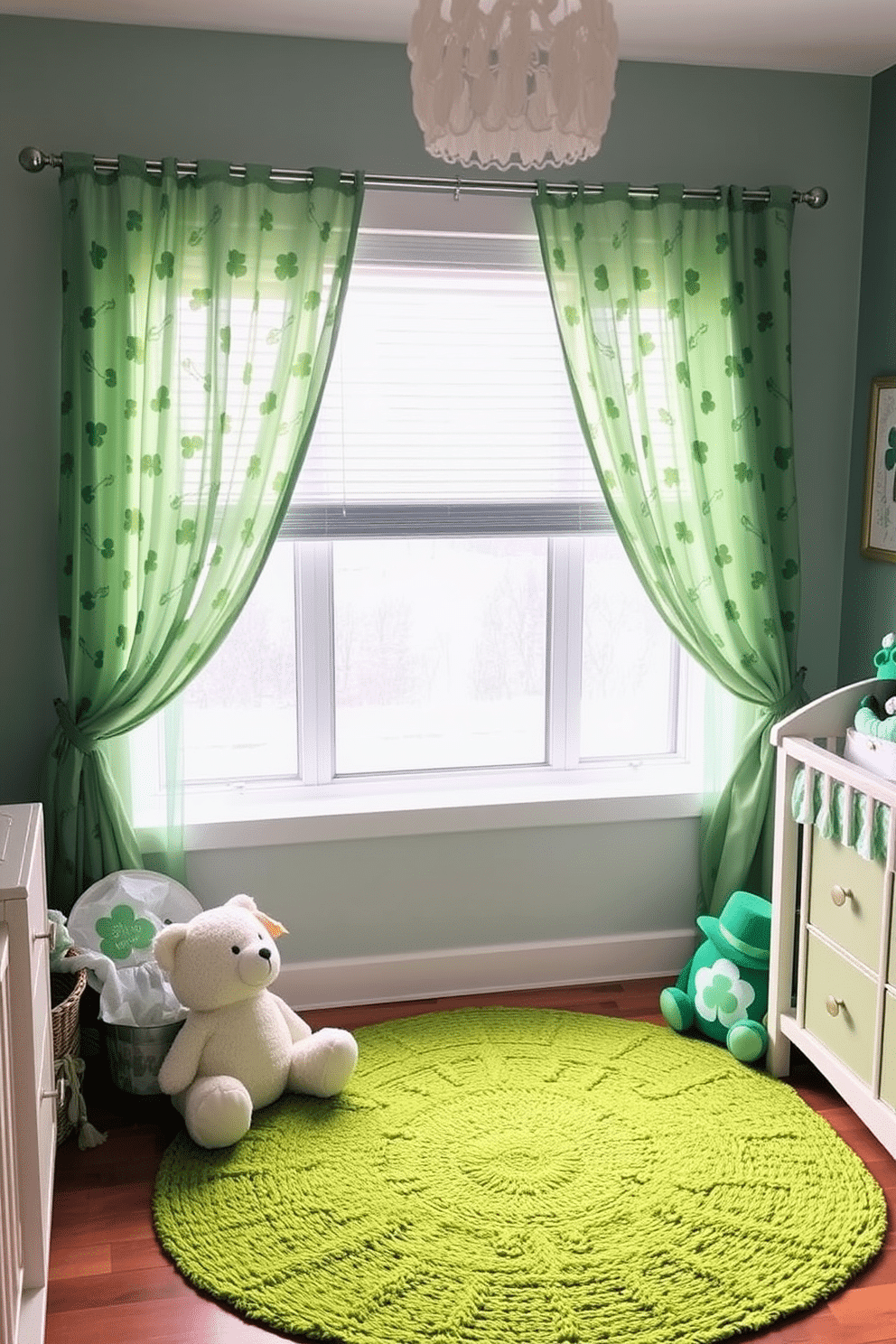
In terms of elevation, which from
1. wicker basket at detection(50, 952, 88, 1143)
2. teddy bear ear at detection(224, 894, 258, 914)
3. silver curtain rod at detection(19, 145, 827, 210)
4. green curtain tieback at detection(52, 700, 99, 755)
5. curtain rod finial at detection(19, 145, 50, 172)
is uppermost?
silver curtain rod at detection(19, 145, 827, 210)

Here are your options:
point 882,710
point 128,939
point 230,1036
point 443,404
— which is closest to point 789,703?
point 882,710

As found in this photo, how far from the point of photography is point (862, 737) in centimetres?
274

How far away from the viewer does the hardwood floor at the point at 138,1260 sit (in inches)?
84.0

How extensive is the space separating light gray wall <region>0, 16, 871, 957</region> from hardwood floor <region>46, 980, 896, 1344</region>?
678mm

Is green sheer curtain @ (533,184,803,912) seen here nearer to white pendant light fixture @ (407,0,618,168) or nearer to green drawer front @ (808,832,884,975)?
green drawer front @ (808,832,884,975)

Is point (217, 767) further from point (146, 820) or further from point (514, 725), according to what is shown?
point (514, 725)

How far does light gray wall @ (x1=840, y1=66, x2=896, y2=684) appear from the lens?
3264 millimetres

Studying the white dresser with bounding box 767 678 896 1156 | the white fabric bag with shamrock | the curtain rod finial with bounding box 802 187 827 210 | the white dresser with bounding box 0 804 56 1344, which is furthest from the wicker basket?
the curtain rod finial with bounding box 802 187 827 210

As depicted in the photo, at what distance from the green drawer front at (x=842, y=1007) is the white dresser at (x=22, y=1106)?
5.37ft

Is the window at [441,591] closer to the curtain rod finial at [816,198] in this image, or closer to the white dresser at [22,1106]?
the curtain rod finial at [816,198]

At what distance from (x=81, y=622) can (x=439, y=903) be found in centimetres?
120

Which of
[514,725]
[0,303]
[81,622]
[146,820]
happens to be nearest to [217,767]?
[146,820]

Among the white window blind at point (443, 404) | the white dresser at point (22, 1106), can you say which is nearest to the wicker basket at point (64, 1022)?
the white dresser at point (22, 1106)

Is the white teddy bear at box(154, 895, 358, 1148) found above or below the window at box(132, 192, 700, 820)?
below
